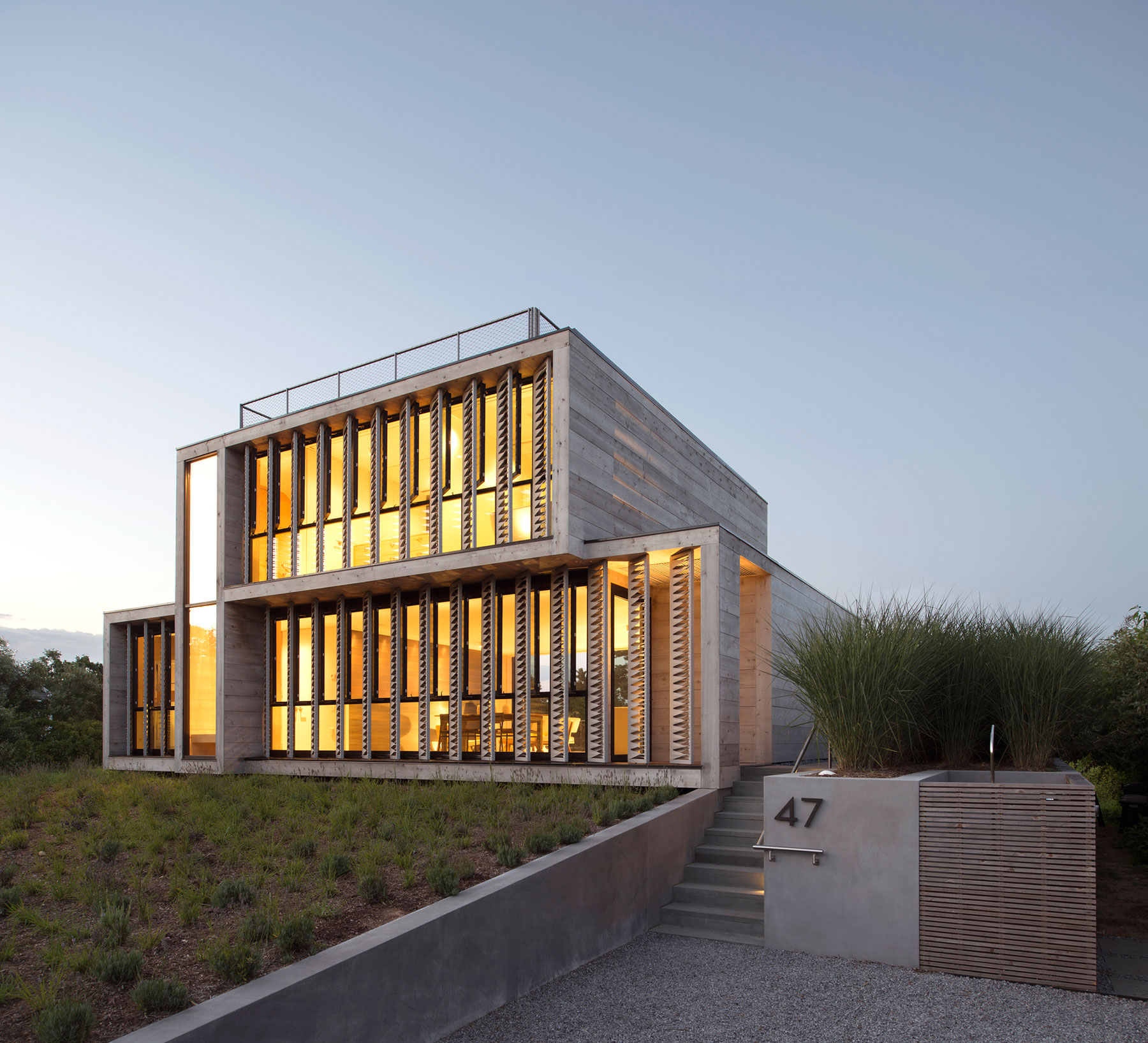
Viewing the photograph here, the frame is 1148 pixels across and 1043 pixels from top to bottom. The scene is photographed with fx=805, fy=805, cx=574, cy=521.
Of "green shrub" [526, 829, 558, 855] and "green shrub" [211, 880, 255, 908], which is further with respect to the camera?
Result: "green shrub" [526, 829, 558, 855]

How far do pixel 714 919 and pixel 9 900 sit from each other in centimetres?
488

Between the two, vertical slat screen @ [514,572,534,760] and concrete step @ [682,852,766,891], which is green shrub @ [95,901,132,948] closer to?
concrete step @ [682,852,766,891]

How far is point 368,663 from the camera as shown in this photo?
38.2 feet

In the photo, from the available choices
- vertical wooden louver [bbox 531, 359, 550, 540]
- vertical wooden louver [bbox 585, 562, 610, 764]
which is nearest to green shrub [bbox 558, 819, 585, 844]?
vertical wooden louver [bbox 585, 562, 610, 764]

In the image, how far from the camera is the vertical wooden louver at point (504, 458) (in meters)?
10.4

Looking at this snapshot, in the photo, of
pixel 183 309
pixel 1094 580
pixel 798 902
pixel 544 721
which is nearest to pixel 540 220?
pixel 183 309

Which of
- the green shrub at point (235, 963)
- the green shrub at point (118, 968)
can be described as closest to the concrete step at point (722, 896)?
the green shrub at point (235, 963)

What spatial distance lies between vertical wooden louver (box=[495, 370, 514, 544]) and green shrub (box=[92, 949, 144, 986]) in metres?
6.79

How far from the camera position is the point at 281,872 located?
19.1 ft

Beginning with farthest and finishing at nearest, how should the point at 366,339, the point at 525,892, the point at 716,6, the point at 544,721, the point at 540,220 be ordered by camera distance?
1. the point at 366,339
2. the point at 540,220
3. the point at 716,6
4. the point at 544,721
5. the point at 525,892

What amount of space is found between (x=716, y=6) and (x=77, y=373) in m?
20.9

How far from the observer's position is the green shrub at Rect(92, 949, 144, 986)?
12.4ft

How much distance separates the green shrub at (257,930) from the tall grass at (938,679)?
4.06m

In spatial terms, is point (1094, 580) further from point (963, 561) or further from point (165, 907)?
point (165, 907)
